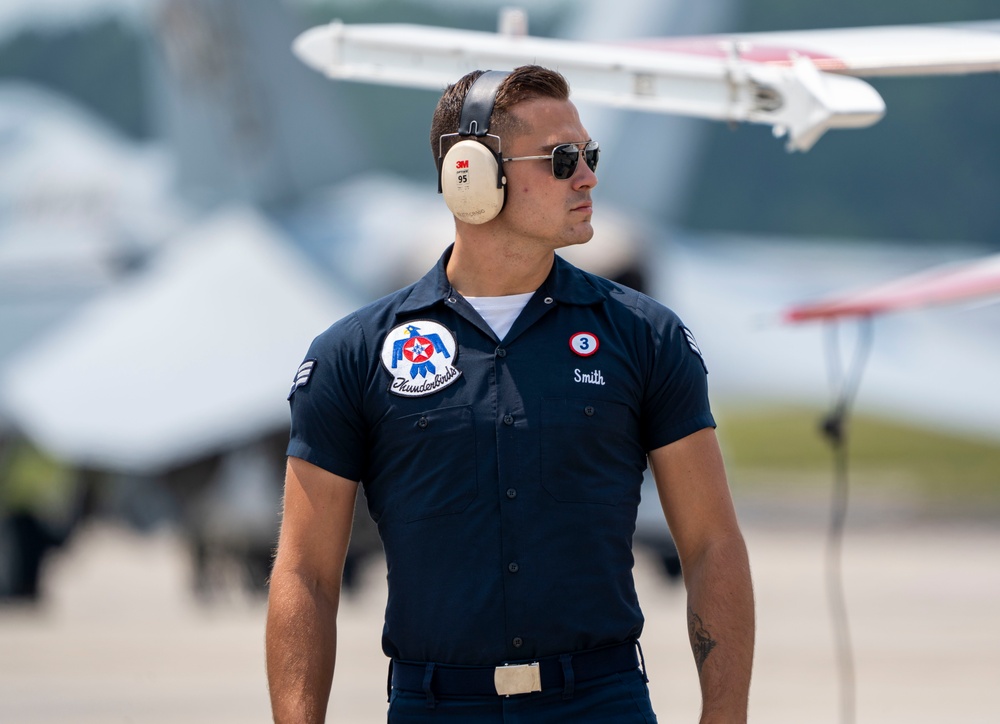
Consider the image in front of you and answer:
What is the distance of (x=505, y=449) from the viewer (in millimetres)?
2750

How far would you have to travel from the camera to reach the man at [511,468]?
2723 millimetres

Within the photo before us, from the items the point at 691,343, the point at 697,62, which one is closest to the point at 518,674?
the point at 691,343

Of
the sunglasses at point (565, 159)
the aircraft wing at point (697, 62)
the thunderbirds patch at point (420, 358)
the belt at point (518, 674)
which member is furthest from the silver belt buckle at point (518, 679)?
the aircraft wing at point (697, 62)

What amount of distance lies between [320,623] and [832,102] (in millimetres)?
1439

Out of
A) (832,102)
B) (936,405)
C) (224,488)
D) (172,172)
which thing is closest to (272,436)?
(224,488)

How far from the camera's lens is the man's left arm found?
2.77 m

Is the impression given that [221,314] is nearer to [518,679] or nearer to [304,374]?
[304,374]

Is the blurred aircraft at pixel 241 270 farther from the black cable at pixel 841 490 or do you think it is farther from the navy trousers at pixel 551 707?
the navy trousers at pixel 551 707

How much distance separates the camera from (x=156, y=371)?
21.3m

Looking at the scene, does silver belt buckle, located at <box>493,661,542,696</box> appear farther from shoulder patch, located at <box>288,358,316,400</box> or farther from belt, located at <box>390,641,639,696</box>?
shoulder patch, located at <box>288,358,316,400</box>

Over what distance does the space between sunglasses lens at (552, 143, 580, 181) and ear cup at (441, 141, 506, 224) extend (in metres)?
0.10

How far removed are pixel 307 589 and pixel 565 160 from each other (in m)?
0.91

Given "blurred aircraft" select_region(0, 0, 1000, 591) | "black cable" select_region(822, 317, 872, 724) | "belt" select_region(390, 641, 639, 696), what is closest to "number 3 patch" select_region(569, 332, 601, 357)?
"belt" select_region(390, 641, 639, 696)

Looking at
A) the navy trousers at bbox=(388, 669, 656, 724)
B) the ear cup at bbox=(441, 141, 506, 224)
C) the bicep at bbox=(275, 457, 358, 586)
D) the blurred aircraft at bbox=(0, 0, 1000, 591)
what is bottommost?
the navy trousers at bbox=(388, 669, 656, 724)
